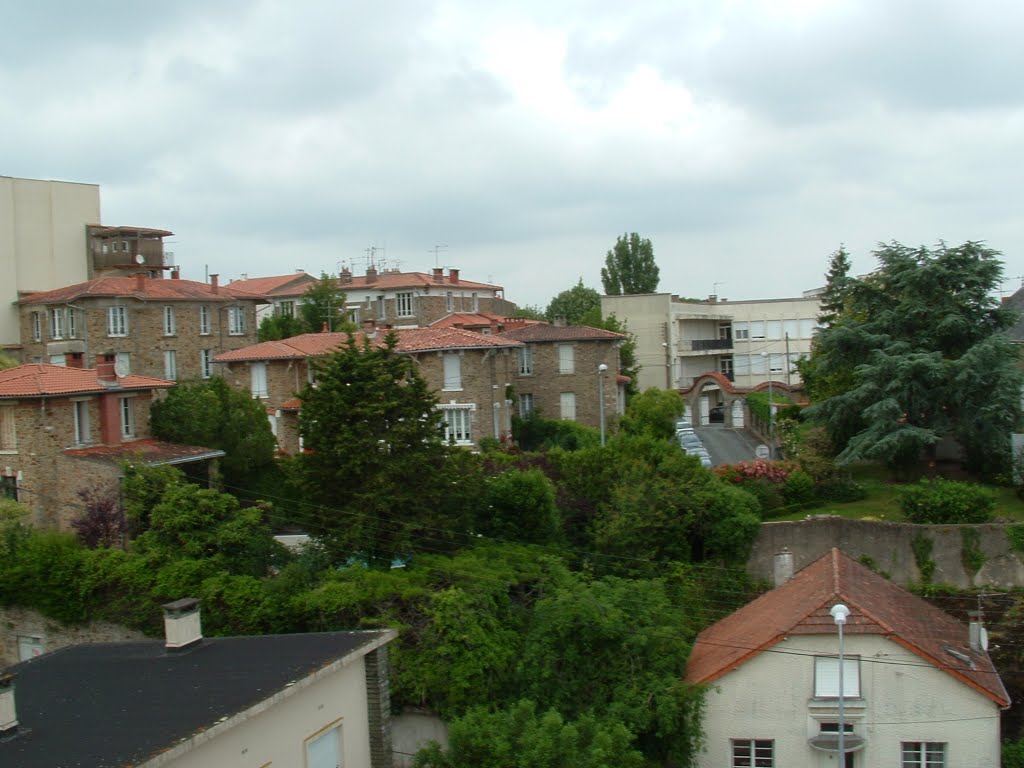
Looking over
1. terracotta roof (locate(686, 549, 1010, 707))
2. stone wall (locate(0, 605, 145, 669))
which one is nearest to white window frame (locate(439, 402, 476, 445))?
terracotta roof (locate(686, 549, 1010, 707))

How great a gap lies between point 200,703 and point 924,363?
28.0 m

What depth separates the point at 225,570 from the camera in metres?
24.5

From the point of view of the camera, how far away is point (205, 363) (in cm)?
4859

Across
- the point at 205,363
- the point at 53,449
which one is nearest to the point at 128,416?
the point at 53,449

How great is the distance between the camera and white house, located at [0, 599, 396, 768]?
11523 mm

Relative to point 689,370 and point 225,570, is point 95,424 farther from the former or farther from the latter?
point 689,370

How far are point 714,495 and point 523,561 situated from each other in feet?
21.7

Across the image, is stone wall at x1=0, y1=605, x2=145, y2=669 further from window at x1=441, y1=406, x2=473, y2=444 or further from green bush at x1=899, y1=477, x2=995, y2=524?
green bush at x1=899, y1=477, x2=995, y2=524

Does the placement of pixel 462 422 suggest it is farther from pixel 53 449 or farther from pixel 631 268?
pixel 631 268

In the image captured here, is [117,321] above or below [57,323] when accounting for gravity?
below

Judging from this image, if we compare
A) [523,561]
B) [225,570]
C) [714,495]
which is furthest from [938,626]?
[225,570]

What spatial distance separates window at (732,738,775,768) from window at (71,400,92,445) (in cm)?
1973

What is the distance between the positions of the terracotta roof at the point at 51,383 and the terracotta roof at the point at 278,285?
39604 millimetres

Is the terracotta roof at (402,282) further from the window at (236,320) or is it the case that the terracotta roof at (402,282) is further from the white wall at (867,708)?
the white wall at (867,708)
